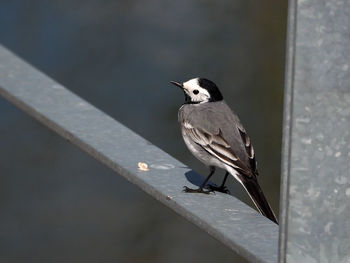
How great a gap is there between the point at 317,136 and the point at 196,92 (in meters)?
3.77

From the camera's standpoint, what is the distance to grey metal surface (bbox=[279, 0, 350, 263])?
2.39 m

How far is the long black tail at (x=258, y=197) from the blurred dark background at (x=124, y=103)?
307cm

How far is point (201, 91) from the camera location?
6172mm

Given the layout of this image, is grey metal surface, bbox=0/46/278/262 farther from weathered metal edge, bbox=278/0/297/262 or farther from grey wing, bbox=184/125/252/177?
grey wing, bbox=184/125/252/177

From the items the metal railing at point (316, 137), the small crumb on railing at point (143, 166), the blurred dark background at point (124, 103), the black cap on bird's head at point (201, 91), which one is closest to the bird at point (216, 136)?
the black cap on bird's head at point (201, 91)

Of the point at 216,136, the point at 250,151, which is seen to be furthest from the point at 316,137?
the point at 216,136

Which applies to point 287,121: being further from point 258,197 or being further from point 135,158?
point 258,197

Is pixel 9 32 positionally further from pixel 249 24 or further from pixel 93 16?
pixel 249 24

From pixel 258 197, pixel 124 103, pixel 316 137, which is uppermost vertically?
pixel 316 137

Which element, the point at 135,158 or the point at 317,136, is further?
the point at 135,158

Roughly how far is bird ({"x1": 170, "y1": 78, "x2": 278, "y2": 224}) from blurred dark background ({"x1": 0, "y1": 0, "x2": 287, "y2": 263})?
7.64 ft

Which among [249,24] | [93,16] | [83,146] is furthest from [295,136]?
[93,16]

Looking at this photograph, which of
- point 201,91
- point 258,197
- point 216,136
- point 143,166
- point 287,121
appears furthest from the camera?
point 201,91

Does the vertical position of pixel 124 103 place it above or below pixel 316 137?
below
